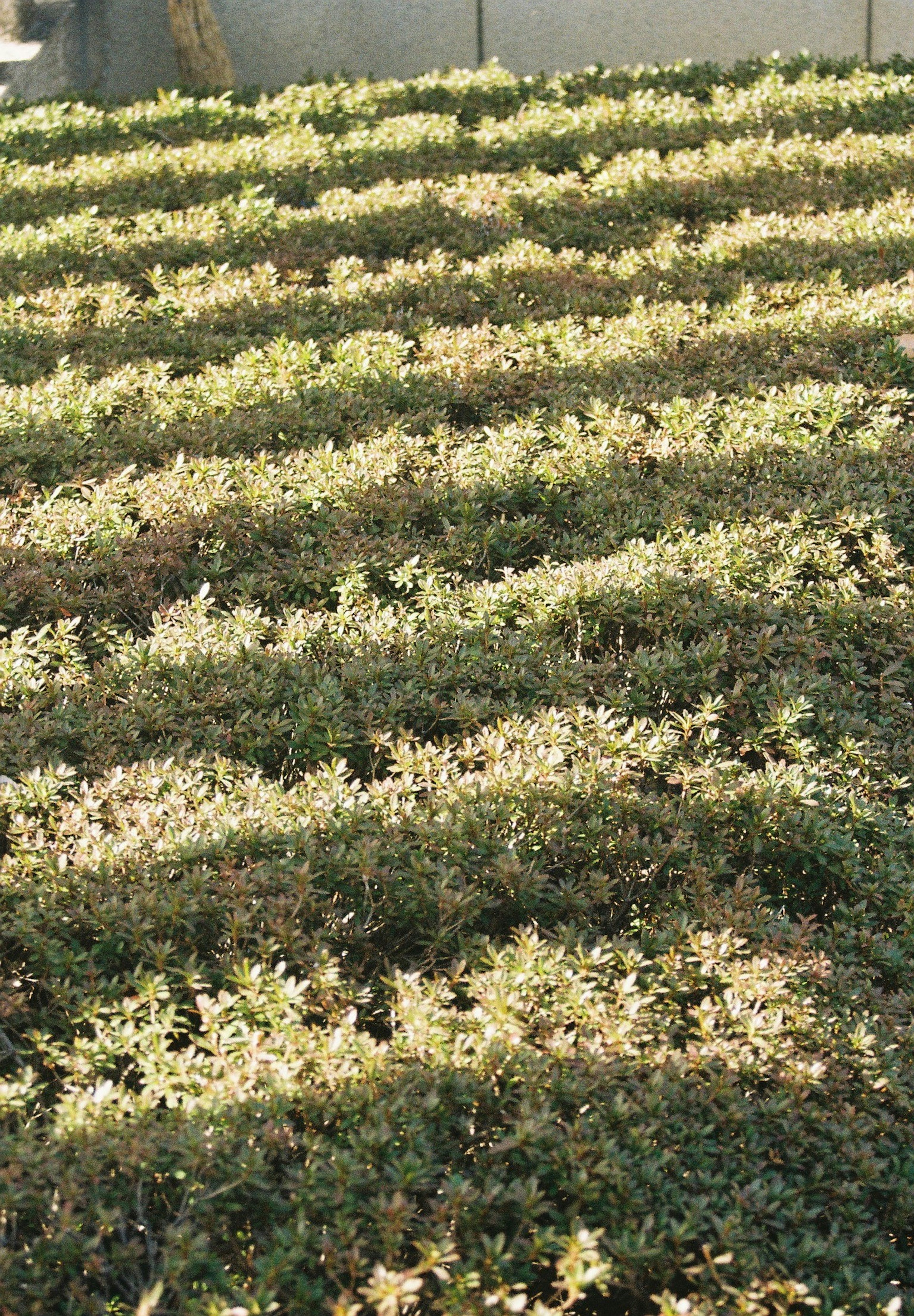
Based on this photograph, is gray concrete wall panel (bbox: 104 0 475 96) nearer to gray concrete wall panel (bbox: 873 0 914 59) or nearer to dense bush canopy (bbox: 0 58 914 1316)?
gray concrete wall panel (bbox: 873 0 914 59)

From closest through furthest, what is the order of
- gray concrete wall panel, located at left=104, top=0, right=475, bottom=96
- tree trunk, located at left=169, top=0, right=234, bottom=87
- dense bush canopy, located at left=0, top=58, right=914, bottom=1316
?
dense bush canopy, located at left=0, top=58, right=914, bottom=1316
tree trunk, located at left=169, top=0, right=234, bottom=87
gray concrete wall panel, located at left=104, top=0, right=475, bottom=96

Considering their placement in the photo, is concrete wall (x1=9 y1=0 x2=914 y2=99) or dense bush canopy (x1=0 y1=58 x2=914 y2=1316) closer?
dense bush canopy (x1=0 y1=58 x2=914 y2=1316)

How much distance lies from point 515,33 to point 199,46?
240cm

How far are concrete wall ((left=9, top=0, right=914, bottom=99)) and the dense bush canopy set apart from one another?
145 inches

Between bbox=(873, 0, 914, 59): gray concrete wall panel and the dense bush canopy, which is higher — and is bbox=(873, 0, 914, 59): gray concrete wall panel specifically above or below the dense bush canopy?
above

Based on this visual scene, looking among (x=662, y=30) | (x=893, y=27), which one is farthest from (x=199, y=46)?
(x=893, y=27)

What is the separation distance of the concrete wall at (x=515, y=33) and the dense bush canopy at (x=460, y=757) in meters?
3.67

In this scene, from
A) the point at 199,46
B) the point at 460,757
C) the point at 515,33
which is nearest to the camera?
the point at 460,757

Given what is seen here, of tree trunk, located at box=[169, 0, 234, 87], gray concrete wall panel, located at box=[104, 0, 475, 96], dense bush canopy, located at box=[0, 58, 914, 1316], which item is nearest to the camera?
dense bush canopy, located at box=[0, 58, 914, 1316]

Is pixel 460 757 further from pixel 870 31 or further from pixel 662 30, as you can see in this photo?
pixel 870 31

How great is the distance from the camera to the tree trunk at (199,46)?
29.6 feet

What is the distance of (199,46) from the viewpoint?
909 cm

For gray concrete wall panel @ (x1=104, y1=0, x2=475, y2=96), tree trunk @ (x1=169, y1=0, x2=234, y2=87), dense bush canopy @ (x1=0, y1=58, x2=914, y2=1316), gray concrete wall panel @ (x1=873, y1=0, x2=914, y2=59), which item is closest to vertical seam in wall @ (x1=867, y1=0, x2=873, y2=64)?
gray concrete wall panel @ (x1=873, y1=0, x2=914, y2=59)

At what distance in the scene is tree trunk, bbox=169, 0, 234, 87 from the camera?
9.03 metres
